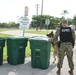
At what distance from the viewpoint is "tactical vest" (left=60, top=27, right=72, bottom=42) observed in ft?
22.9

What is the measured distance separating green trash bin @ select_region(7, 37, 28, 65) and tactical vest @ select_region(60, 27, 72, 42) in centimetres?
197

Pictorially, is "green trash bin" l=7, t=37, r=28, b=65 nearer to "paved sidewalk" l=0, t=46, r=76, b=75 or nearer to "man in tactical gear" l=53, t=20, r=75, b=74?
"paved sidewalk" l=0, t=46, r=76, b=75

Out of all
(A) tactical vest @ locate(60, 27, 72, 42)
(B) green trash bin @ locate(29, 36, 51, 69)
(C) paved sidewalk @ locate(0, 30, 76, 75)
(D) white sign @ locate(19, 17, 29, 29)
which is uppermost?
(D) white sign @ locate(19, 17, 29, 29)

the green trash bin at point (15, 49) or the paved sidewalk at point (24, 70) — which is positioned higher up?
the green trash bin at point (15, 49)

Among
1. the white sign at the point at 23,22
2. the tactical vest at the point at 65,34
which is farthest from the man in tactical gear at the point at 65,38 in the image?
the white sign at the point at 23,22

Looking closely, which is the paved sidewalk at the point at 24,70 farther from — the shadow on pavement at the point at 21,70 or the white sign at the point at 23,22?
the white sign at the point at 23,22

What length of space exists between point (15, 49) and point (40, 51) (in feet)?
3.51

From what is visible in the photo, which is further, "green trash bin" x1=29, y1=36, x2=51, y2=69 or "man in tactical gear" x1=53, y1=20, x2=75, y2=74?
"green trash bin" x1=29, y1=36, x2=51, y2=69

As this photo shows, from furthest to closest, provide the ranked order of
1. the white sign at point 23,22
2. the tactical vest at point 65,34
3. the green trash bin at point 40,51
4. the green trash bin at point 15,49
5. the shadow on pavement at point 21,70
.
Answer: the white sign at point 23,22, the green trash bin at point 15,49, the green trash bin at point 40,51, the shadow on pavement at point 21,70, the tactical vest at point 65,34

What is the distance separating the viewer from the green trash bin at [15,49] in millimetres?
8414

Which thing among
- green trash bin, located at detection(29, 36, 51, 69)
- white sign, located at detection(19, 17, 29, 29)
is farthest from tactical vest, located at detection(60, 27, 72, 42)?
white sign, located at detection(19, 17, 29, 29)

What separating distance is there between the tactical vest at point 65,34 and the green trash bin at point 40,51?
911 millimetres

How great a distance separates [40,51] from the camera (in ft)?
26.0

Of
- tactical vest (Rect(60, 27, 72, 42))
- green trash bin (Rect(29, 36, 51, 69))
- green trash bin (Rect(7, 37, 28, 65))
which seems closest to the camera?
tactical vest (Rect(60, 27, 72, 42))
